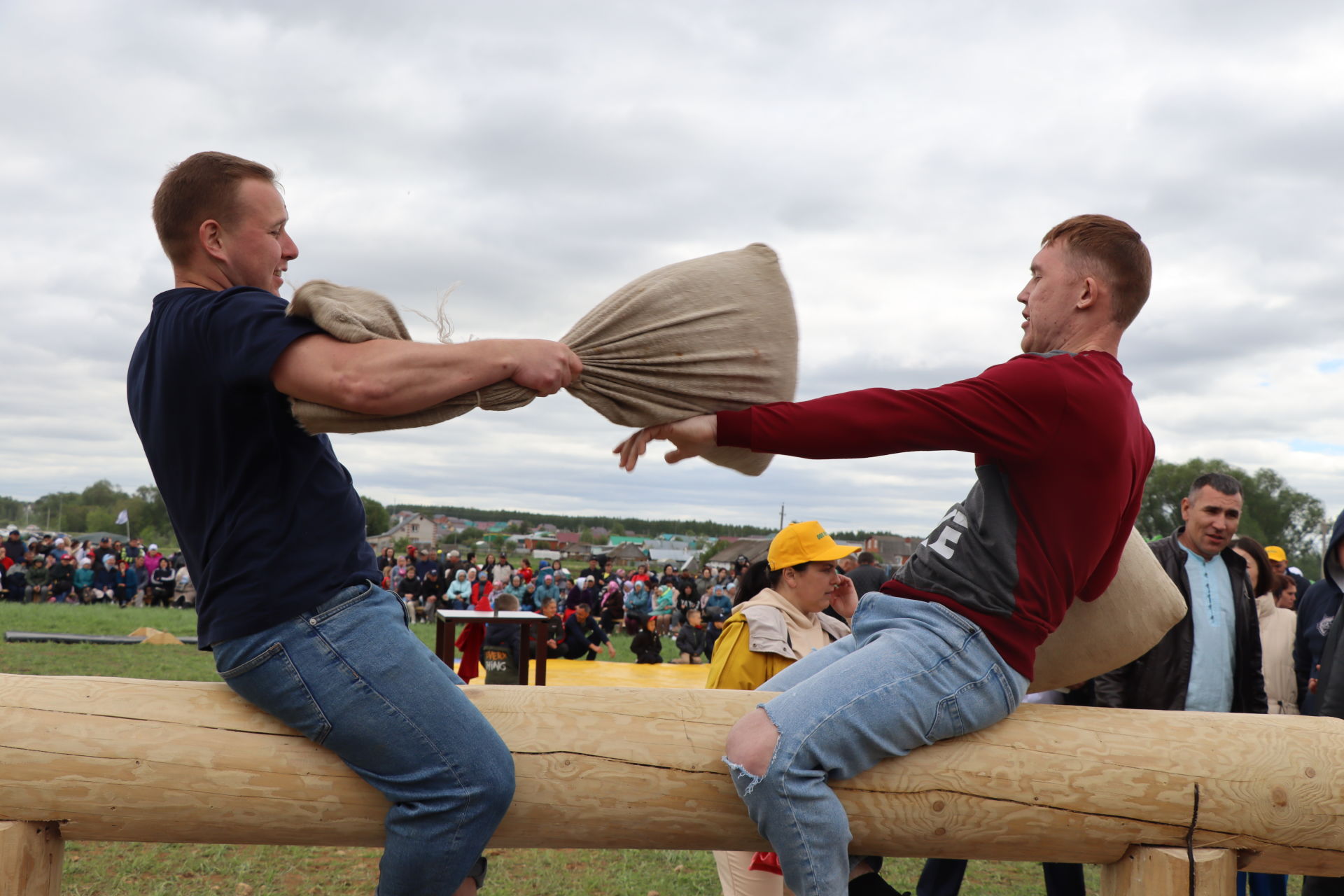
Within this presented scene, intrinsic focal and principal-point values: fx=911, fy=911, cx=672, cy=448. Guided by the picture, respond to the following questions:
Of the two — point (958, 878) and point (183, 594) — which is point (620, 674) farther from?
point (183, 594)

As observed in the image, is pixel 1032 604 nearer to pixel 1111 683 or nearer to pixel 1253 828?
pixel 1253 828

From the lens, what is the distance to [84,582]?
70.5 ft

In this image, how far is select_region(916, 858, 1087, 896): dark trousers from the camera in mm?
4145

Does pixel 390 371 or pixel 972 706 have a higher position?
pixel 390 371

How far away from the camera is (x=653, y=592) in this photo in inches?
889

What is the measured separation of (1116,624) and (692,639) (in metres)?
13.1

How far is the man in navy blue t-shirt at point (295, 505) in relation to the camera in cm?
189

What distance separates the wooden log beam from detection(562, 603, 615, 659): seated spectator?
12331 millimetres

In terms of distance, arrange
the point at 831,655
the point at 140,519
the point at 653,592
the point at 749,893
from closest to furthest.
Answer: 1. the point at 831,655
2. the point at 749,893
3. the point at 653,592
4. the point at 140,519

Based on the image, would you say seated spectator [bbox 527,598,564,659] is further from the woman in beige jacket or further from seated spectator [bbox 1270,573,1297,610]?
the woman in beige jacket

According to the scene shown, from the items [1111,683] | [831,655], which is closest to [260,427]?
[831,655]

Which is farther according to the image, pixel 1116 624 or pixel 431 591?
pixel 431 591

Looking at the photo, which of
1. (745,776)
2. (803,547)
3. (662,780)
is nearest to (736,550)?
(803,547)

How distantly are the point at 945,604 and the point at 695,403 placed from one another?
0.80 m
